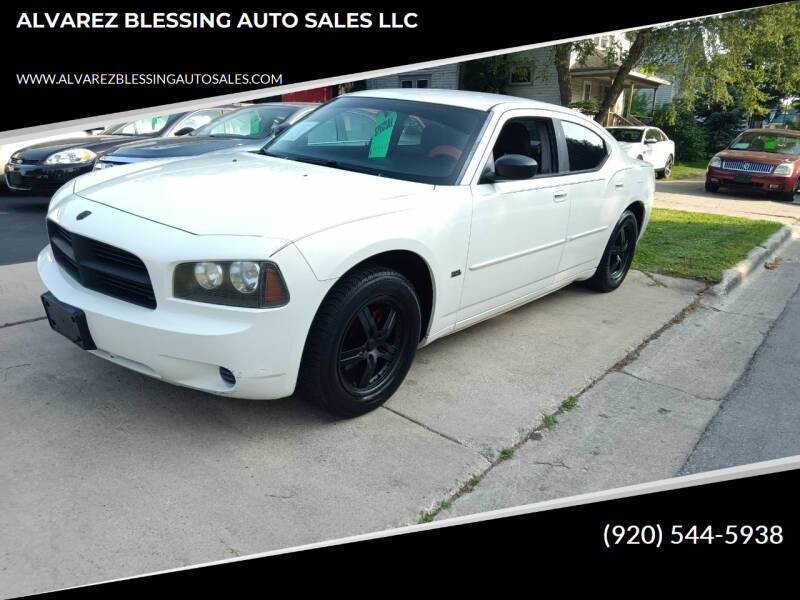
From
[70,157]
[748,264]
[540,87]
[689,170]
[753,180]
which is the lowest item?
[748,264]

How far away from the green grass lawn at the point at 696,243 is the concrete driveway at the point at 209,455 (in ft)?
9.91

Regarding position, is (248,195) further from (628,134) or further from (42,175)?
(628,134)

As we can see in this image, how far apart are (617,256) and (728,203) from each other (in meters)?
8.72

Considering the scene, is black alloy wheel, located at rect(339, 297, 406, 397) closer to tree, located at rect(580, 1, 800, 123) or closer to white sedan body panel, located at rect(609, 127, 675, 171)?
white sedan body panel, located at rect(609, 127, 675, 171)

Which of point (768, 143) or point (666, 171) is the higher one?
point (768, 143)

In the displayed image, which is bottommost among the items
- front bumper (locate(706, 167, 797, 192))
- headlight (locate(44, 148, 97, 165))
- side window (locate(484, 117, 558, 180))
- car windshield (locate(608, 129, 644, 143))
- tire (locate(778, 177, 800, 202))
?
tire (locate(778, 177, 800, 202))

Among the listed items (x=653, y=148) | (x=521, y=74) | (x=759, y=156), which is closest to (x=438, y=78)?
(x=521, y=74)

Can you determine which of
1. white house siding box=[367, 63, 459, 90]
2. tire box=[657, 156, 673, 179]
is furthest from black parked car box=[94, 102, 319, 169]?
white house siding box=[367, 63, 459, 90]

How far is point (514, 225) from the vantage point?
407cm

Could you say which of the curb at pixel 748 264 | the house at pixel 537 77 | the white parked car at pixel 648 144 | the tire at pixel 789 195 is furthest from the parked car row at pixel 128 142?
the house at pixel 537 77

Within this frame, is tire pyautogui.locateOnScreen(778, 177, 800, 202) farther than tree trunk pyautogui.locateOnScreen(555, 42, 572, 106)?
No

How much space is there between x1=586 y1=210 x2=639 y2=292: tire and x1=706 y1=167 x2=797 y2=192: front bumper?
964 cm

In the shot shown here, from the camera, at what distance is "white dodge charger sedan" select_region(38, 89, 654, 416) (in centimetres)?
278

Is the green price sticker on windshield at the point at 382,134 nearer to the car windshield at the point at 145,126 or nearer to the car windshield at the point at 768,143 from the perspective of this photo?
the car windshield at the point at 145,126
